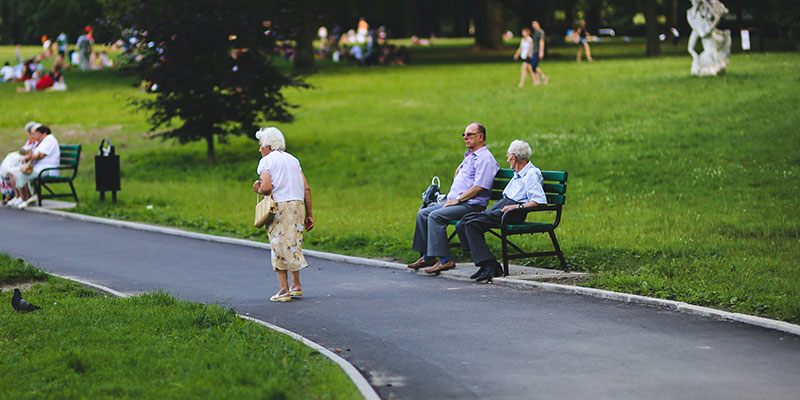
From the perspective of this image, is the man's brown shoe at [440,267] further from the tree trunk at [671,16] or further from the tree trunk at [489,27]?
the tree trunk at [489,27]

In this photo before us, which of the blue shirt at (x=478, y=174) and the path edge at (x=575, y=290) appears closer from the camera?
the path edge at (x=575, y=290)

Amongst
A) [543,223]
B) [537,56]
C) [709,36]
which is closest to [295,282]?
[543,223]

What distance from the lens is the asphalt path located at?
22.1ft

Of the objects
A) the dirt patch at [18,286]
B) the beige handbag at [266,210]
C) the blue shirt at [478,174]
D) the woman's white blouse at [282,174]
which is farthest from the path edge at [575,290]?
the dirt patch at [18,286]

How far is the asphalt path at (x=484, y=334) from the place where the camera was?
Result: 6727 millimetres

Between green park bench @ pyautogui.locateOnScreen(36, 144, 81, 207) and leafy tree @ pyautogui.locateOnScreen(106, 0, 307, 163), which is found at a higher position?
leafy tree @ pyautogui.locateOnScreen(106, 0, 307, 163)

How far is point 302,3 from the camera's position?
4678 centimetres

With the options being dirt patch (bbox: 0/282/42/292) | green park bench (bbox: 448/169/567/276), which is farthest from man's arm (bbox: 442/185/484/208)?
dirt patch (bbox: 0/282/42/292)

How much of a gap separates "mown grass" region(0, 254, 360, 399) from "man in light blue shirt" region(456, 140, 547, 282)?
324 centimetres

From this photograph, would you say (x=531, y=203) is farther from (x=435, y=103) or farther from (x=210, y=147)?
(x=435, y=103)

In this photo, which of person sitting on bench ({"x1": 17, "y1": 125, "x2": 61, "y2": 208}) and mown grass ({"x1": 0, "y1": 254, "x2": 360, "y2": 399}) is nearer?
mown grass ({"x1": 0, "y1": 254, "x2": 360, "y2": 399})

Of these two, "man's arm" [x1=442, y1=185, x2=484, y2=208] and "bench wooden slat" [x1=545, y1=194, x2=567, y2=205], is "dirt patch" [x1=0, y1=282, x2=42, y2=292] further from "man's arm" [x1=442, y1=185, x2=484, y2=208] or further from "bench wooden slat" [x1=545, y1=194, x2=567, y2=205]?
"bench wooden slat" [x1=545, y1=194, x2=567, y2=205]

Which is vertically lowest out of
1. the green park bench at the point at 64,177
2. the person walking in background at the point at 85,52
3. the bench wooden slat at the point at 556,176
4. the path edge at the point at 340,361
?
the path edge at the point at 340,361

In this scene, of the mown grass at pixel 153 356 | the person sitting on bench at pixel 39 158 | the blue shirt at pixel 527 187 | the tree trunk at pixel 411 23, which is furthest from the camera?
the tree trunk at pixel 411 23
